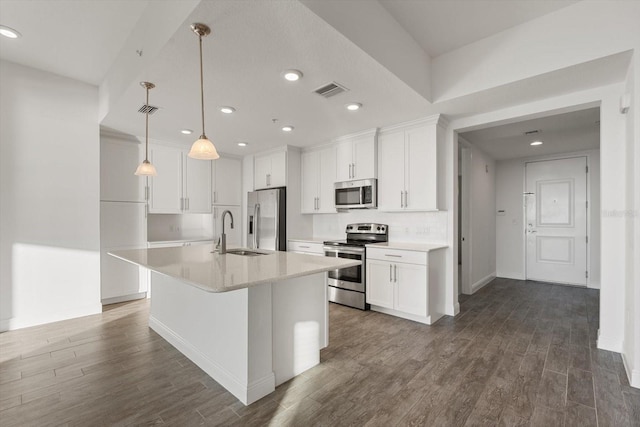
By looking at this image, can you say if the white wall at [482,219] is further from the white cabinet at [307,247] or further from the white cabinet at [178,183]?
the white cabinet at [178,183]

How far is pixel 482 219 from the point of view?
5.39 metres

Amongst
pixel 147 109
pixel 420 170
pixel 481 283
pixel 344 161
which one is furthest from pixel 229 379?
pixel 481 283

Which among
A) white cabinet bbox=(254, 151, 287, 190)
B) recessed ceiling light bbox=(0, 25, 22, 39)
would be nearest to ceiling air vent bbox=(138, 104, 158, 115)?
recessed ceiling light bbox=(0, 25, 22, 39)

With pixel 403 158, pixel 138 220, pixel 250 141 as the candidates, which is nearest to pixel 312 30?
pixel 403 158

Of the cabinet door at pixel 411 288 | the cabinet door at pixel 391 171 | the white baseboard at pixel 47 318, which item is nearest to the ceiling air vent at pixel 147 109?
the white baseboard at pixel 47 318

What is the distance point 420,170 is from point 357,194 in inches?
39.0

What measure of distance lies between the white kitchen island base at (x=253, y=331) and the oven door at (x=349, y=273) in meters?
1.44

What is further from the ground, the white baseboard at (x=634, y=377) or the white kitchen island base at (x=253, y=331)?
the white kitchen island base at (x=253, y=331)

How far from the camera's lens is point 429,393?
6.73 feet

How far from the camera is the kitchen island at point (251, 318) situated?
1859 mm

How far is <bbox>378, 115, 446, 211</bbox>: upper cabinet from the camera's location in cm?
355

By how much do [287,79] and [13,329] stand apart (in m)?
4.02

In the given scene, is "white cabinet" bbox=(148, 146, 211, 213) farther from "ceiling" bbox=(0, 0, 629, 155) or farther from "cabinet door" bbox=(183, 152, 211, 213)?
"ceiling" bbox=(0, 0, 629, 155)

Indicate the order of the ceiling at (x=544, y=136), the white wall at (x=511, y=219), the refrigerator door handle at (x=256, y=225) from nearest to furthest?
the ceiling at (x=544, y=136), the refrigerator door handle at (x=256, y=225), the white wall at (x=511, y=219)
